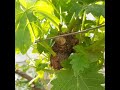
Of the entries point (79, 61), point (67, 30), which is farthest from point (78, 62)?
point (67, 30)

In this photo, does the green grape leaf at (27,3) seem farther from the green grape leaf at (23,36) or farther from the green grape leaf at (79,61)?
the green grape leaf at (79,61)

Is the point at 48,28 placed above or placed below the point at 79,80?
above

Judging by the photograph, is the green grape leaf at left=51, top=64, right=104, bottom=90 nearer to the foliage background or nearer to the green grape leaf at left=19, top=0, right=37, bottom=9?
the foliage background

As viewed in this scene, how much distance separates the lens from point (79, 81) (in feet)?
1.78

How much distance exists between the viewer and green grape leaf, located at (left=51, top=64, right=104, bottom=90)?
54 cm

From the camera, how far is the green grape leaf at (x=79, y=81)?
54 cm

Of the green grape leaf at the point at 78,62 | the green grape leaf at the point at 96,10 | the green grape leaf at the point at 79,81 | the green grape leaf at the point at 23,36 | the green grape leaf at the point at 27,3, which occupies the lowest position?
→ the green grape leaf at the point at 79,81

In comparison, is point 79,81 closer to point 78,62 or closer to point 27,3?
point 78,62

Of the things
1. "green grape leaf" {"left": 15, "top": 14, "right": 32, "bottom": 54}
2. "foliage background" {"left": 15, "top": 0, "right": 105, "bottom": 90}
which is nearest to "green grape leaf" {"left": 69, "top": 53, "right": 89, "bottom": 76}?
"foliage background" {"left": 15, "top": 0, "right": 105, "bottom": 90}

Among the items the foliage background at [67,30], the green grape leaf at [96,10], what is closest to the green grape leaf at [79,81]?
the foliage background at [67,30]
